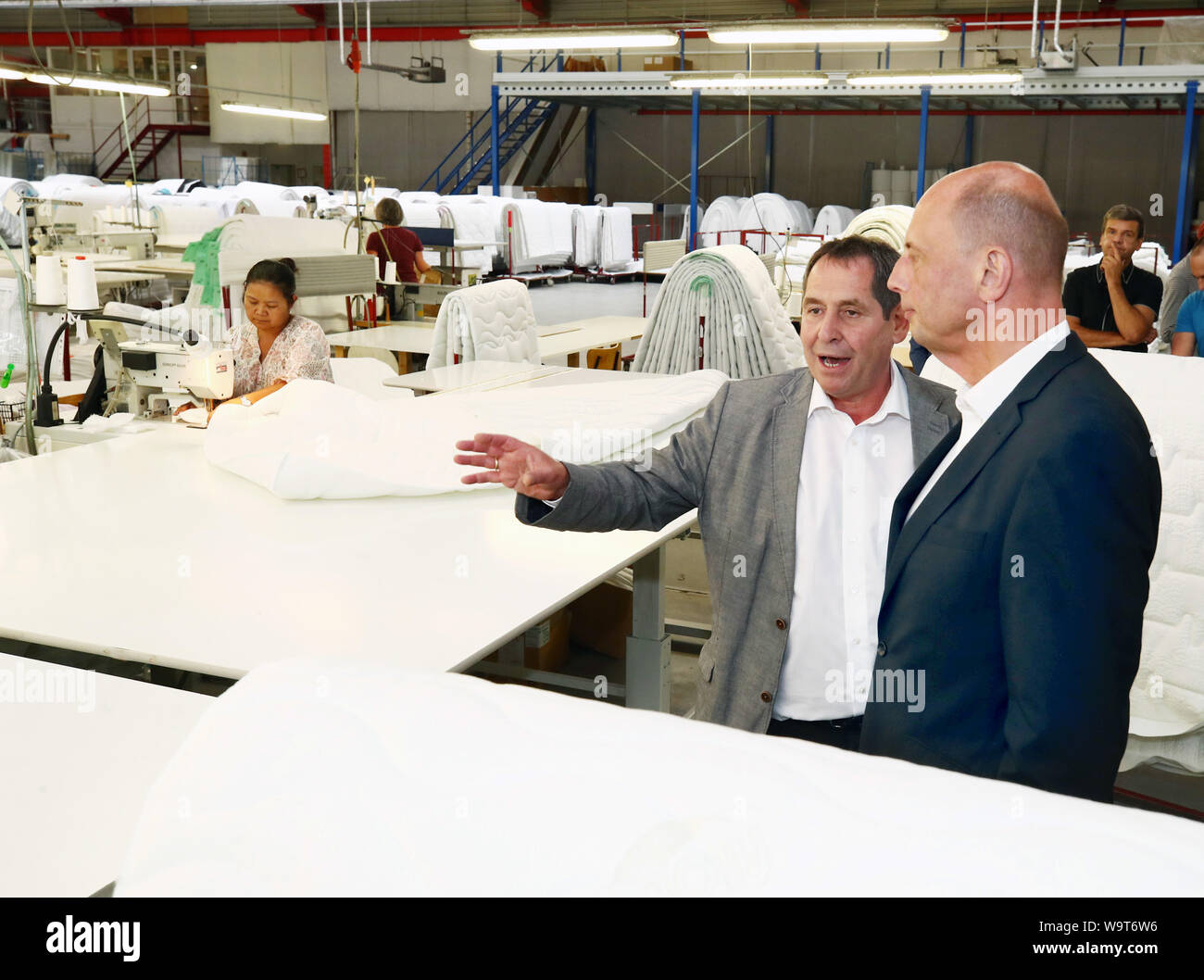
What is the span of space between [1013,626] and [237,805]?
906 mm

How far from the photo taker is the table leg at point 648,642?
2926mm

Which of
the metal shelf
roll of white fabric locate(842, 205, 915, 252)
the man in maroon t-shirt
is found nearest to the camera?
roll of white fabric locate(842, 205, 915, 252)

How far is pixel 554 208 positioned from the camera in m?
15.4

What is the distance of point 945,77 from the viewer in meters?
11.6

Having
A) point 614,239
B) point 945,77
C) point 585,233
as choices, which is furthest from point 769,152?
point 945,77

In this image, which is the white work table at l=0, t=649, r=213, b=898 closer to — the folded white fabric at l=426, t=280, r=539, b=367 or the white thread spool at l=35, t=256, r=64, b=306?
the white thread spool at l=35, t=256, r=64, b=306

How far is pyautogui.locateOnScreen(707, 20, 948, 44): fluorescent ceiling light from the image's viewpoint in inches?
323

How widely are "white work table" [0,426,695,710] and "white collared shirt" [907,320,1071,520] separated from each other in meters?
0.87

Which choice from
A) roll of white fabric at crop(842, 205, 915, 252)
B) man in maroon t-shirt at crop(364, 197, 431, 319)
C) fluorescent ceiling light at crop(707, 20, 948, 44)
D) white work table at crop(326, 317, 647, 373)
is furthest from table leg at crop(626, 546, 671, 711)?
fluorescent ceiling light at crop(707, 20, 948, 44)

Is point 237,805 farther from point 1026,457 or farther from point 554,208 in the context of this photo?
point 554,208

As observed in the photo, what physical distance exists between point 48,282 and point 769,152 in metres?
15.7

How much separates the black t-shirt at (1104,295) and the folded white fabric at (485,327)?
2.45 meters

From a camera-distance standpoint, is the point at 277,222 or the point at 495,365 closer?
the point at 495,365
